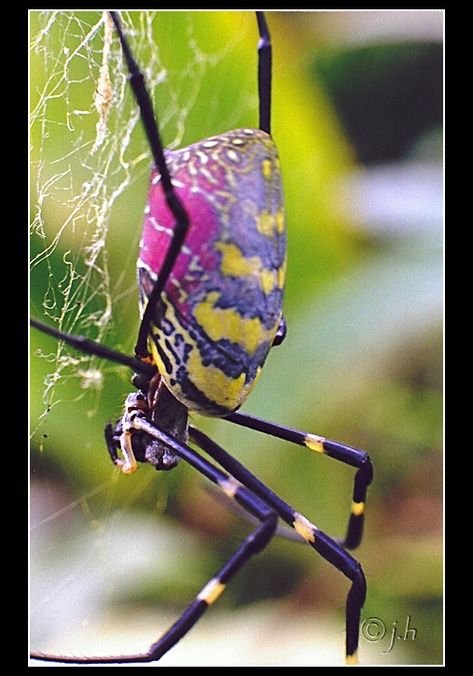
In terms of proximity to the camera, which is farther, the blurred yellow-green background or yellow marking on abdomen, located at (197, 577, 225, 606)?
the blurred yellow-green background

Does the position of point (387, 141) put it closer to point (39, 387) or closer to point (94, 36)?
point (94, 36)

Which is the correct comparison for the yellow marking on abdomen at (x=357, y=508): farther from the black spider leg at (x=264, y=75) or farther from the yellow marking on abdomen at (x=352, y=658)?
the black spider leg at (x=264, y=75)

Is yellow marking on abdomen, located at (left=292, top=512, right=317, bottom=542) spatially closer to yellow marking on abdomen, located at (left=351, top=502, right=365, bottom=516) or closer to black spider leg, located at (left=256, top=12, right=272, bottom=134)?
yellow marking on abdomen, located at (left=351, top=502, right=365, bottom=516)

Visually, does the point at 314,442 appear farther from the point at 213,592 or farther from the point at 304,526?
the point at 213,592

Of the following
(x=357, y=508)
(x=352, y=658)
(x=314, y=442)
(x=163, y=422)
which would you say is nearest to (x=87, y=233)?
(x=163, y=422)

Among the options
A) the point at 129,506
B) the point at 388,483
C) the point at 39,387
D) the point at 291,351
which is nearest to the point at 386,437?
the point at 388,483

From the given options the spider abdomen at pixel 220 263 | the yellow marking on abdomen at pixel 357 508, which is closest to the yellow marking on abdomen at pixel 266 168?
the spider abdomen at pixel 220 263

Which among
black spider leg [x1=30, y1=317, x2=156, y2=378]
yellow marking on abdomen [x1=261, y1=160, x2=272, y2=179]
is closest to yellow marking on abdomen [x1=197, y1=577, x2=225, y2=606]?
black spider leg [x1=30, y1=317, x2=156, y2=378]
